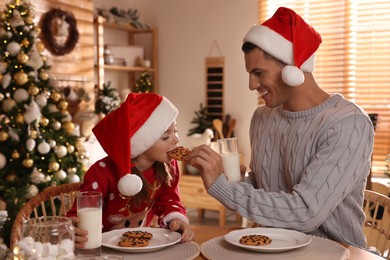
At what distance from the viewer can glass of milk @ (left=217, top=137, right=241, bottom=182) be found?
1767 millimetres

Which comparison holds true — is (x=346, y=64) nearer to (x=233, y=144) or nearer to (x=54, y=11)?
(x=54, y=11)

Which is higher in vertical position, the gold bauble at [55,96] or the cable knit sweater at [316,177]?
the gold bauble at [55,96]

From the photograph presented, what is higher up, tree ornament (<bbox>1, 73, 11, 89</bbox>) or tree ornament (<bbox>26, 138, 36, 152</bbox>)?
tree ornament (<bbox>1, 73, 11, 89</bbox>)

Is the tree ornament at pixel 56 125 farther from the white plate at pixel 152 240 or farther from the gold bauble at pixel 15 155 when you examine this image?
the white plate at pixel 152 240

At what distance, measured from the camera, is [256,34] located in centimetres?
194

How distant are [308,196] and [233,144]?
1.02 feet

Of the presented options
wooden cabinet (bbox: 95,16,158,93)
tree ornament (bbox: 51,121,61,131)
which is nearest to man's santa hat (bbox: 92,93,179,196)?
tree ornament (bbox: 51,121,61,131)

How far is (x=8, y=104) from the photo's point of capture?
365 centimetres

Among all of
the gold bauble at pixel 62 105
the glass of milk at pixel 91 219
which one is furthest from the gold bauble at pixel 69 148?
the glass of milk at pixel 91 219

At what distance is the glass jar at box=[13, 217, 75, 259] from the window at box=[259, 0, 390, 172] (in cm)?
424

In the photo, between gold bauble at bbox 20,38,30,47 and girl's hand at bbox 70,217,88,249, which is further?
gold bauble at bbox 20,38,30,47

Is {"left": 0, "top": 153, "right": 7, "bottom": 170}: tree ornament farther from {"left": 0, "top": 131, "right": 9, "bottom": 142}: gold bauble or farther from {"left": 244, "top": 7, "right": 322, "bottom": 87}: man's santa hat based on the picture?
{"left": 244, "top": 7, "right": 322, "bottom": 87}: man's santa hat

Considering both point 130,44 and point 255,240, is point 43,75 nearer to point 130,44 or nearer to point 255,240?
point 130,44

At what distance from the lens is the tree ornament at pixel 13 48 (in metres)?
3.62
